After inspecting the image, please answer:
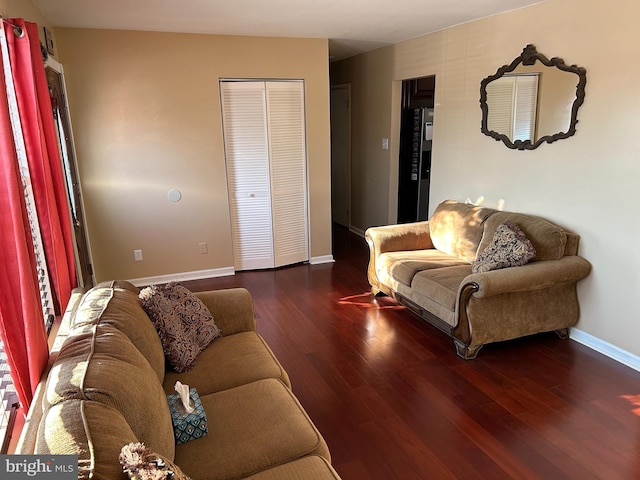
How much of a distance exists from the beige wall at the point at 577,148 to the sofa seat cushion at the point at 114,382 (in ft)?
9.61

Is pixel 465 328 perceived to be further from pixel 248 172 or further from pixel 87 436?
pixel 248 172

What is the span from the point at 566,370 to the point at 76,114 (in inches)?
173

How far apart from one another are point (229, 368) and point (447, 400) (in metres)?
1.31

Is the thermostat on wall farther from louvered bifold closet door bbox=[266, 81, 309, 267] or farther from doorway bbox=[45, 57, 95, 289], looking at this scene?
louvered bifold closet door bbox=[266, 81, 309, 267]

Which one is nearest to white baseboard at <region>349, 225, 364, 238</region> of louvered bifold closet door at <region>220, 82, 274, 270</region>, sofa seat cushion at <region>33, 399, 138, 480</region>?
louvered bifold closet door at <region>220, 82, 274, 270</region>

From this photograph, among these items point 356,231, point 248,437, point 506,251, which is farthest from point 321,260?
point 248,437

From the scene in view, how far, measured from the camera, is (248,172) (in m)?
4.76

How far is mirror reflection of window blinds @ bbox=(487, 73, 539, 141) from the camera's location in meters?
3.51

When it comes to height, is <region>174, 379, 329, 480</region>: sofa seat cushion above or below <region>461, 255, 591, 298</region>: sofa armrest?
below

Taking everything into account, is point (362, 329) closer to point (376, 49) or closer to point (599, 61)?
point (599, 61)

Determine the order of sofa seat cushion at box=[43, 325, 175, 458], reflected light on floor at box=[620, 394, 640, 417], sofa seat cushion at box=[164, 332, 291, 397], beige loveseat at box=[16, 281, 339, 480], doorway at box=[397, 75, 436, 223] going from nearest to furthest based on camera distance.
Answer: beige loveseat at box=[16, 281, 339, 480]
sofa seat cushion at box=[43, 325, 175, 458]
sofa seat cushion at box=[164, 332, 291, 397]
reflected light on floor at box=[620, 394, 640, 417]
doorway at box=[397, 75, 436, 223]

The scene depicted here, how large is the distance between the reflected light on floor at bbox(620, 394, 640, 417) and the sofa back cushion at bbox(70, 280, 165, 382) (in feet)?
8.26

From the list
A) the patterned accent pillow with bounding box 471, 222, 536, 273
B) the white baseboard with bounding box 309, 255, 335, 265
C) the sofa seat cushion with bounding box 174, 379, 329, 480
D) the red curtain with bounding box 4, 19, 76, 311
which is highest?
the red curtain with bounding box 4, 19, 76, 311

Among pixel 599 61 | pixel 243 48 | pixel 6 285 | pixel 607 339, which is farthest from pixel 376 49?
pixel 6 285
